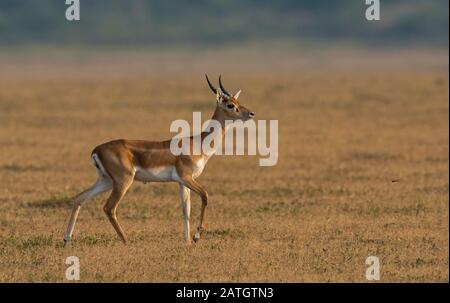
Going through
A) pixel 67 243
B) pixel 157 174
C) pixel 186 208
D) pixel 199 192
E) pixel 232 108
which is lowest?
pixel 67 243

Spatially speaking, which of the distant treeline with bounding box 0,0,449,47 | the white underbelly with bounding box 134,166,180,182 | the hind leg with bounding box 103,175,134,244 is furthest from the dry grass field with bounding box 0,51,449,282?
the distant treeline with bounding box 0,0,449,47

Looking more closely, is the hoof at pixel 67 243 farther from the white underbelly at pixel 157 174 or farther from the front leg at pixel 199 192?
the front leg at pixel 199 192

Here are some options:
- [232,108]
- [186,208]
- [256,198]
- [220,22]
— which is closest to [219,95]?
[232,108]

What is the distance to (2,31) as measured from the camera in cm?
9756

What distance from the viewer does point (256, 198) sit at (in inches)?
647

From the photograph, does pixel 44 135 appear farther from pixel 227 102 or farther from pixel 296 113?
pixel 227 102

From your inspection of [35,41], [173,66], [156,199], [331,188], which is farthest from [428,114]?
[35,41]

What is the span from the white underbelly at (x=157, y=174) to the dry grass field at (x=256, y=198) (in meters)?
0.71

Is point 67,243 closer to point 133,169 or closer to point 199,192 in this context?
point 133,169

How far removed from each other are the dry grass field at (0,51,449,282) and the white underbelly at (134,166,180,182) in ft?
2.34

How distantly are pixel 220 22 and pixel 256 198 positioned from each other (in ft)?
292

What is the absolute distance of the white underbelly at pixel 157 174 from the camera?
12.2 meters

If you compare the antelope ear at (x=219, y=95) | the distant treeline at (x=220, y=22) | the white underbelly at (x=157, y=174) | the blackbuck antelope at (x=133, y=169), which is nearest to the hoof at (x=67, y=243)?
the blackbuck antelope at (x=133, y=169)

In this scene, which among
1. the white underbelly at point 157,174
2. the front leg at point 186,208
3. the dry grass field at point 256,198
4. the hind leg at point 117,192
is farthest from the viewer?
the front leg at point 186,208
